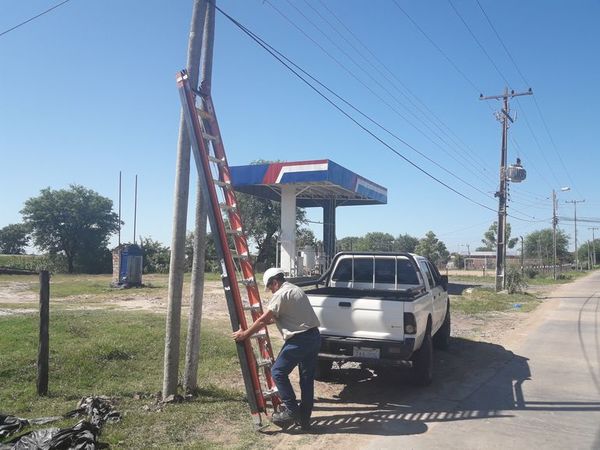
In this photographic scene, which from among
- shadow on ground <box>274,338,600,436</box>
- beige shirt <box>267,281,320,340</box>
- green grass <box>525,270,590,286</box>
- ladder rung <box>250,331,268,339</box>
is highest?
beige shirt <box>267,281,320,340</box>

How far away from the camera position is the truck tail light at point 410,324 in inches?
272

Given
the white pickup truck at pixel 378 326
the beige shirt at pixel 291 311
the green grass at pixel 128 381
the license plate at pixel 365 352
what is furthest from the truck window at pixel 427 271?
the beige shirt at pixel 291 311

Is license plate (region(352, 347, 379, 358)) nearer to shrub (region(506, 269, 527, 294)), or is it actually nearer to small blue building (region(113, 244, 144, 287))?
small blue building (region(113, 244, 144, 287))

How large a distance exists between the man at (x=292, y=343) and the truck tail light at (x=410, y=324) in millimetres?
1569

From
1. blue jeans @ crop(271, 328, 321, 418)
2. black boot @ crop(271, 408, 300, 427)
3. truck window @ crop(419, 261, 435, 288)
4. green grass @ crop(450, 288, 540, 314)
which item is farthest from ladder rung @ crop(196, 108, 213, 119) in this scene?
green grass @ crop(450, 288, 540, 314)

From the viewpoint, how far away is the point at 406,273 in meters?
9.16

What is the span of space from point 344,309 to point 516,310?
15.8 meters

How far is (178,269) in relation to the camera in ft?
22.1

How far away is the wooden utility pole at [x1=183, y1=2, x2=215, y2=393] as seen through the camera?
6930 millimetres

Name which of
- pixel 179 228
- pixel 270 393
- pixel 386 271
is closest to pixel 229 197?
pixel 179 228

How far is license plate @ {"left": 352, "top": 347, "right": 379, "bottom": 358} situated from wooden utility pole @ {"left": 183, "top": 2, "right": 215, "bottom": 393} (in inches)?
80.9

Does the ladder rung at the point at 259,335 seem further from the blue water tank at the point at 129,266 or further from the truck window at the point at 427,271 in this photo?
the blue water tank at the point at 129,266

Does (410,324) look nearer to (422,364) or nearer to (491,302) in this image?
(422,364)

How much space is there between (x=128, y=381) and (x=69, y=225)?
50.0 meters
